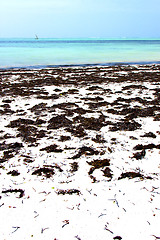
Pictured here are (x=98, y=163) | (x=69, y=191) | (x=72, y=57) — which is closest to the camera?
(x=69, y=191)

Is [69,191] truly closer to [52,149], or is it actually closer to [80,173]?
[80,173]

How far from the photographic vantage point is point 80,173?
461cm

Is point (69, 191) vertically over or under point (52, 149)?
under

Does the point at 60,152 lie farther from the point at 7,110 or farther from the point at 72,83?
the point at 72,83

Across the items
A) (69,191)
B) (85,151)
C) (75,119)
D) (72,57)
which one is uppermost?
(72,57)

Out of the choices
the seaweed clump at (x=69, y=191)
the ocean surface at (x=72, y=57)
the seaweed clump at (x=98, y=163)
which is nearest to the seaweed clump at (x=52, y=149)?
the seaweed clump at (x=98, y=163)

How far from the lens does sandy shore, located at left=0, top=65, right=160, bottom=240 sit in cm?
333

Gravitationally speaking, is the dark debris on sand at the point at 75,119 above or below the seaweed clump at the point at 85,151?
above

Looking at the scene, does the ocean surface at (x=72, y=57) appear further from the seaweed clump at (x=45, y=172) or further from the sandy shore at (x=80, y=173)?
the seaweed clump at (x=45, y=172)

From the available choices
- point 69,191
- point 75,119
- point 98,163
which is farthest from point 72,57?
point 69,191

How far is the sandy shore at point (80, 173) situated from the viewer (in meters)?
3.33

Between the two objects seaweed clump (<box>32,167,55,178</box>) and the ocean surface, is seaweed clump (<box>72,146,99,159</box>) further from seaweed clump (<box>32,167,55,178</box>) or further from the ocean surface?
the ocean surface

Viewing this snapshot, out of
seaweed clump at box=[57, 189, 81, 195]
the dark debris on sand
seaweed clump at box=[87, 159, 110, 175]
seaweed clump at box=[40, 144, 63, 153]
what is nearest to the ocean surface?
the dark debris on sand

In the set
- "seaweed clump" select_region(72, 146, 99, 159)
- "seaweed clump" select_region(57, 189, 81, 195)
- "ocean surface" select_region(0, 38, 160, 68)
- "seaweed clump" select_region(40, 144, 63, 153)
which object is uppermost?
"ocean surface" select_region(0, 38, 160, 68)
